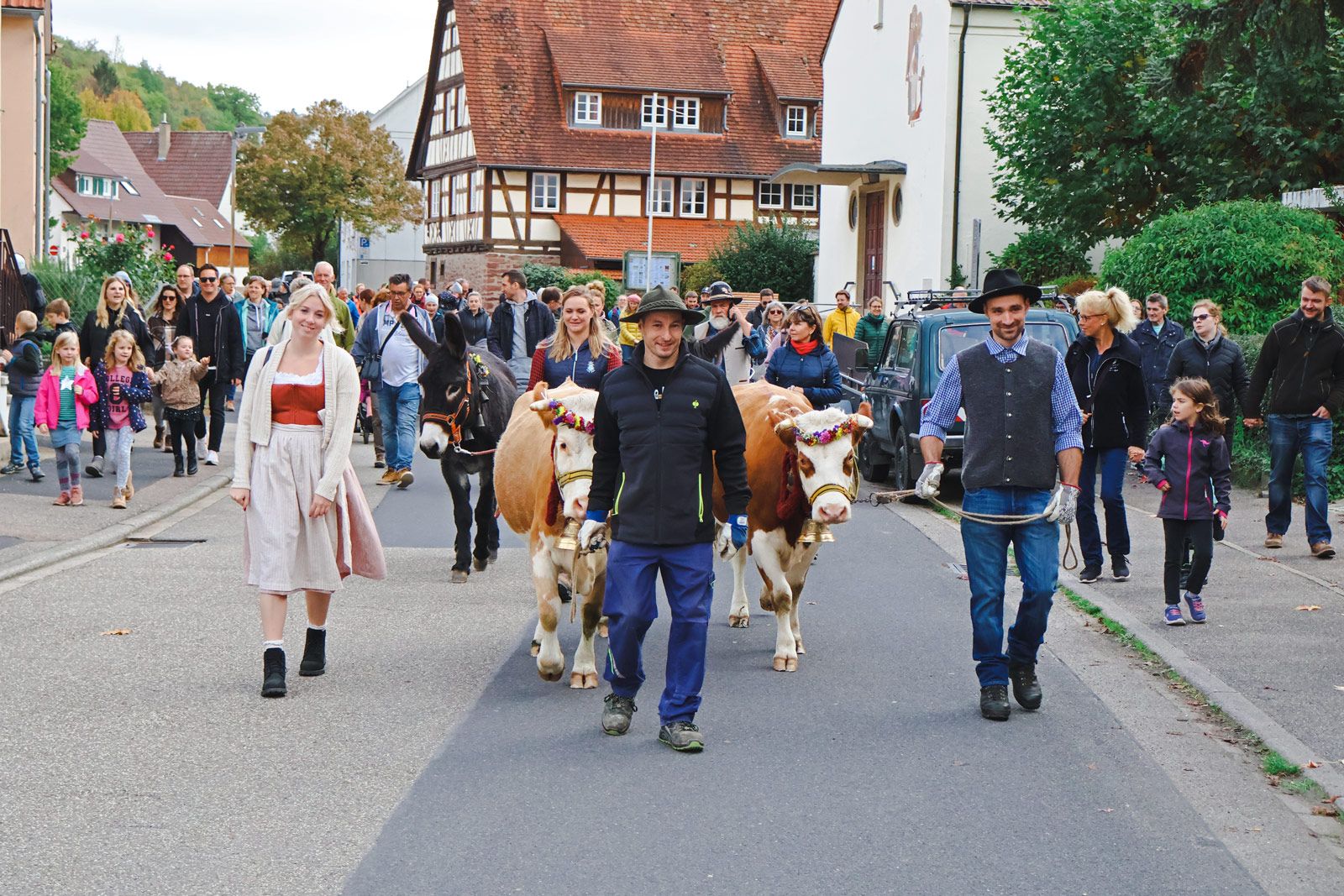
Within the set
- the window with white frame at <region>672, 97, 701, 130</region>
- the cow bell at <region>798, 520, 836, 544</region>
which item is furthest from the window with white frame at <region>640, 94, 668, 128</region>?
the cow bell at <region>798, 520, 836, 544</region>

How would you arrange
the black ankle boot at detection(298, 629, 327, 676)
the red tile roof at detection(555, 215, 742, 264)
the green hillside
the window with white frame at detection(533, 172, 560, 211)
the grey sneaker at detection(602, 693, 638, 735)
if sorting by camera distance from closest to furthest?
the grey sneaker at detection(602, 693, 638, 735)
the black ankle boot at detection(298, 629, 327, 676)
the red tile roof at detection(555, 215, 742, 264)
the window with white frame at detection(533, 172, 560, 211)
the green hillside

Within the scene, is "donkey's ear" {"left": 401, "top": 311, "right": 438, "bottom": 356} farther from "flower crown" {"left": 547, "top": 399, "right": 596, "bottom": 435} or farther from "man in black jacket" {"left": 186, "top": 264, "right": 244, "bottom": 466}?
"man in black jacket" {"left": 186, "top": 264, "right": 244, "bottom": 466}

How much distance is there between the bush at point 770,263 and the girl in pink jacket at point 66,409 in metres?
35.6

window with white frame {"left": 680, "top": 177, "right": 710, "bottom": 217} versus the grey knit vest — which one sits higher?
window with white frame {"left": 680, "top": 177, "right": 710, "bottom": 217}

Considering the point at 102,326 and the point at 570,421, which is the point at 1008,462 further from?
the point at 102,326

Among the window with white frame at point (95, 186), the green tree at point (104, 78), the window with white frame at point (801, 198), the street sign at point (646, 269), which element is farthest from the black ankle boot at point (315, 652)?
the green tree at point (104, 78)

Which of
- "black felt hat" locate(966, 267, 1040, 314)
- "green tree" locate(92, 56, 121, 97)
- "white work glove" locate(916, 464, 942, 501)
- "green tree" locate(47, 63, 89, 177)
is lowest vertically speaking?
"white work glove" locate(916, 464, 942, 501)

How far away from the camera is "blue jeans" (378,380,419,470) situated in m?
16.5

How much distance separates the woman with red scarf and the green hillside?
119 metres

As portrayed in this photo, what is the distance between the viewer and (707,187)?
59.7 metres

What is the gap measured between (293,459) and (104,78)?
5677 inches

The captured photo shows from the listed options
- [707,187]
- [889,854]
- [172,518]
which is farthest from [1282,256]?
[707,187]

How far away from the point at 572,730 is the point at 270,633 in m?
1.66

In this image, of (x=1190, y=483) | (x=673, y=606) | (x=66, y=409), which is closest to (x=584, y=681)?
(x=673, y=606)
